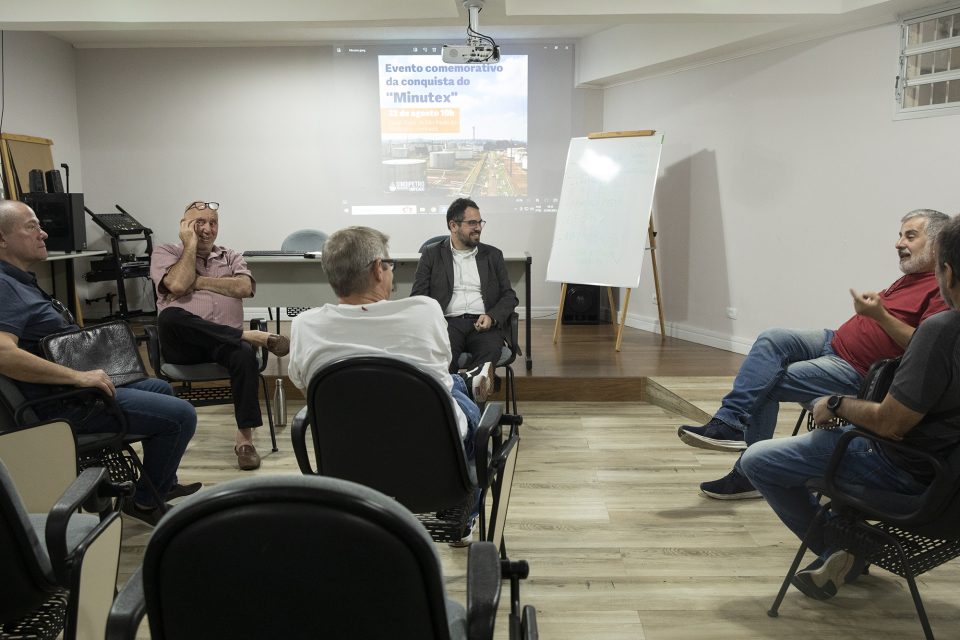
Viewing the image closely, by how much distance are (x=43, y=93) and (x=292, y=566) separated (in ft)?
23.7

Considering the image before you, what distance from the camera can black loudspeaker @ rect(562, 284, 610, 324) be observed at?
6797 millimetres

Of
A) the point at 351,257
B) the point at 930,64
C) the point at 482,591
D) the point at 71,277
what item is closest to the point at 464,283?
the point at 351,257

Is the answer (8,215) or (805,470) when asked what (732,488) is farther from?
(8,215)

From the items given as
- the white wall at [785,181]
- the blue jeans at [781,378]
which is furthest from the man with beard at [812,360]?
the white wall at [785,181]

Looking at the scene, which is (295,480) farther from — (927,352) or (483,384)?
(483,384)

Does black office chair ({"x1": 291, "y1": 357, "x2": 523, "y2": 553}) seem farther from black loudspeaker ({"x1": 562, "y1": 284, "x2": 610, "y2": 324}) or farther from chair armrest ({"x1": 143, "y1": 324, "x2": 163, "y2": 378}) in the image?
black loudspeaker ({"x1": 562, "y1": 284, "x2": 610, "y2": 324})

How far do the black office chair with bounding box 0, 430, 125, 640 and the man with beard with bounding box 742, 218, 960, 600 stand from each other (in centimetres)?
177

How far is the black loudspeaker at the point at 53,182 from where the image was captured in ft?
20.3

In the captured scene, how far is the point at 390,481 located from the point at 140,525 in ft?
4.99

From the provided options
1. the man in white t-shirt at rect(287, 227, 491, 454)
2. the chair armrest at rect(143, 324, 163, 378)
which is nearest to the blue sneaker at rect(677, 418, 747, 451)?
the man in white t-shirt at rect(287, 227, 491, 454)

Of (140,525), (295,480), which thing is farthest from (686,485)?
(295,480)

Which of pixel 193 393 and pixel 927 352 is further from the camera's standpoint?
pixel 193 393

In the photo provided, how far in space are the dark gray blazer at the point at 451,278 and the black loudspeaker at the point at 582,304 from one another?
2651 millimetres

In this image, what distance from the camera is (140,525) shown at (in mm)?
2908
